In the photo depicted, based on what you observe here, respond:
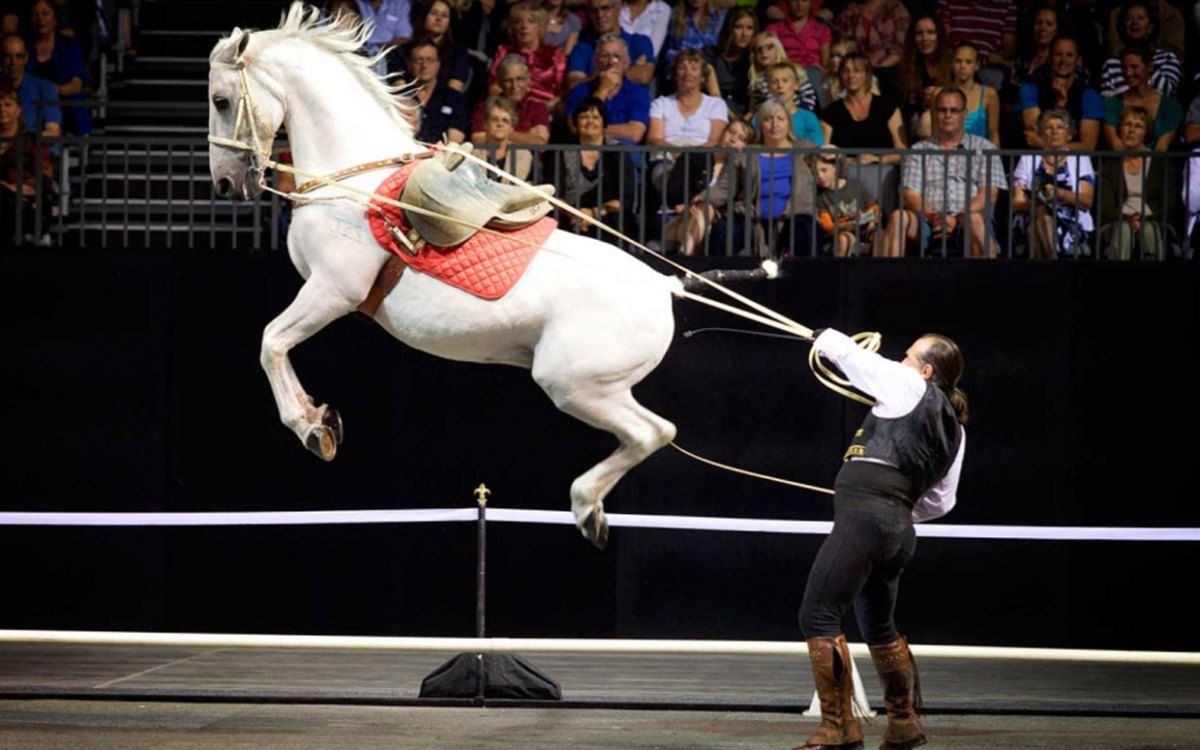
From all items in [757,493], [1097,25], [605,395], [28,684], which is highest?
[1097,25]

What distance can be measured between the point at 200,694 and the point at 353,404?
6.09ft

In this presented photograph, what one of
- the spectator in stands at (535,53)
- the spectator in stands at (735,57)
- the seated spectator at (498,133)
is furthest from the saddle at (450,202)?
the spectator in stands at (735,57)

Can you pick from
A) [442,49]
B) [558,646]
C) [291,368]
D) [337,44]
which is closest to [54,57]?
[442,49]

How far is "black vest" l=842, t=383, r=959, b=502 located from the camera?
4770 mm

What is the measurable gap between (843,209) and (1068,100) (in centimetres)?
127

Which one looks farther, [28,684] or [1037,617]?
[1037,617]

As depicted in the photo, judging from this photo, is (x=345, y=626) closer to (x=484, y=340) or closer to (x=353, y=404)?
(x=353, y=404)

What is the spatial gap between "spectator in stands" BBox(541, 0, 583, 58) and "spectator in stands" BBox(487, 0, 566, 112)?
243mm

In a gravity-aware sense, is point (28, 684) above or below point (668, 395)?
below

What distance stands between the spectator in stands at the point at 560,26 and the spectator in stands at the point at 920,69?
1.52 meters

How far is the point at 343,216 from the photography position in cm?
497

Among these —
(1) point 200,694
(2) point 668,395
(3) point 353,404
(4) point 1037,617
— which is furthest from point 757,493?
(1) point 200,694

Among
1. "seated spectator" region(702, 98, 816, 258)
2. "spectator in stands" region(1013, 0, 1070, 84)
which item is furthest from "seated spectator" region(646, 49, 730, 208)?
"spectator in stands" region(1013, 0, 1070, 84)

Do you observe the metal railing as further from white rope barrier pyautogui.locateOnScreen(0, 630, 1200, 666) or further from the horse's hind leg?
white rope barrier pyautogui.locateOnScreen(0, 630, 1200, 666)
